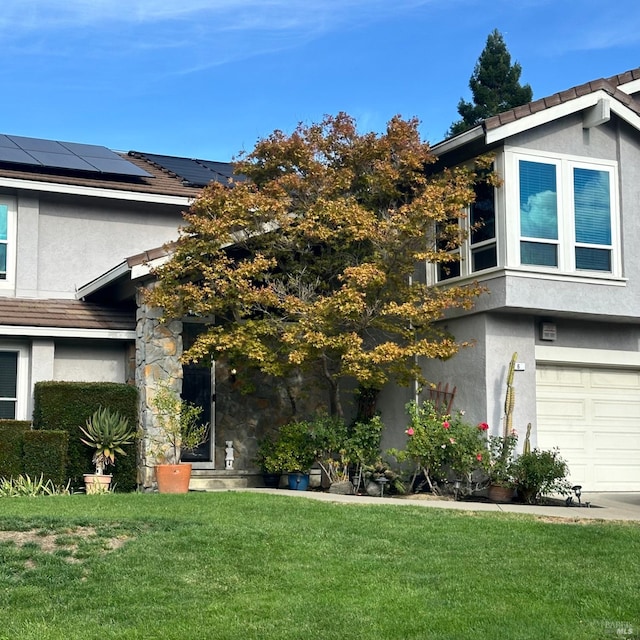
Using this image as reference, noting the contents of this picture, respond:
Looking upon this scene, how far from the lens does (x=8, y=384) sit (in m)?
16.2

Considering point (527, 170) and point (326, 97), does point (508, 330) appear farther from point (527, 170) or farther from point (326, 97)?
point (326, 97)

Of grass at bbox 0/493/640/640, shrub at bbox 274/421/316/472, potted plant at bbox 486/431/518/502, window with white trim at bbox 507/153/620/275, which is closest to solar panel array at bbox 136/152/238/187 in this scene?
shrub at bbox 274/421/316/472

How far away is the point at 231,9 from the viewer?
16094mm

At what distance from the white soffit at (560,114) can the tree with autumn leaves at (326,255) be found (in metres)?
0.83

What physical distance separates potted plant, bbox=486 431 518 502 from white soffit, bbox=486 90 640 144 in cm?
464

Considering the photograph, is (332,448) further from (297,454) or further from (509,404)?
(509,404)

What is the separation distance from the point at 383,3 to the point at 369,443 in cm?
779

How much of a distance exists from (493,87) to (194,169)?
17.7 meters

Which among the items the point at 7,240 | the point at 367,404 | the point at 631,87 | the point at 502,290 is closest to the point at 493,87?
the point at 631,87

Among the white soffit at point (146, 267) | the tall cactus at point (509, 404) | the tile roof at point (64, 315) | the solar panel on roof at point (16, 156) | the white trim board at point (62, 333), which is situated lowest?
the tall cactus at point (509, 404)

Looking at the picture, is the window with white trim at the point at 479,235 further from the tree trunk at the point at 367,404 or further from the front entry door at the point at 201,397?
the front entry door at the point at 201,397

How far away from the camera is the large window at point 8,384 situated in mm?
16125

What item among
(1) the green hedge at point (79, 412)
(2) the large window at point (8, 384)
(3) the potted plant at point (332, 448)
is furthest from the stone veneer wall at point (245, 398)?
(2) the large window at point (8, 384)

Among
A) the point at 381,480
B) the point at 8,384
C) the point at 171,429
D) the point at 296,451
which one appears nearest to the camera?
the point at 381,480
